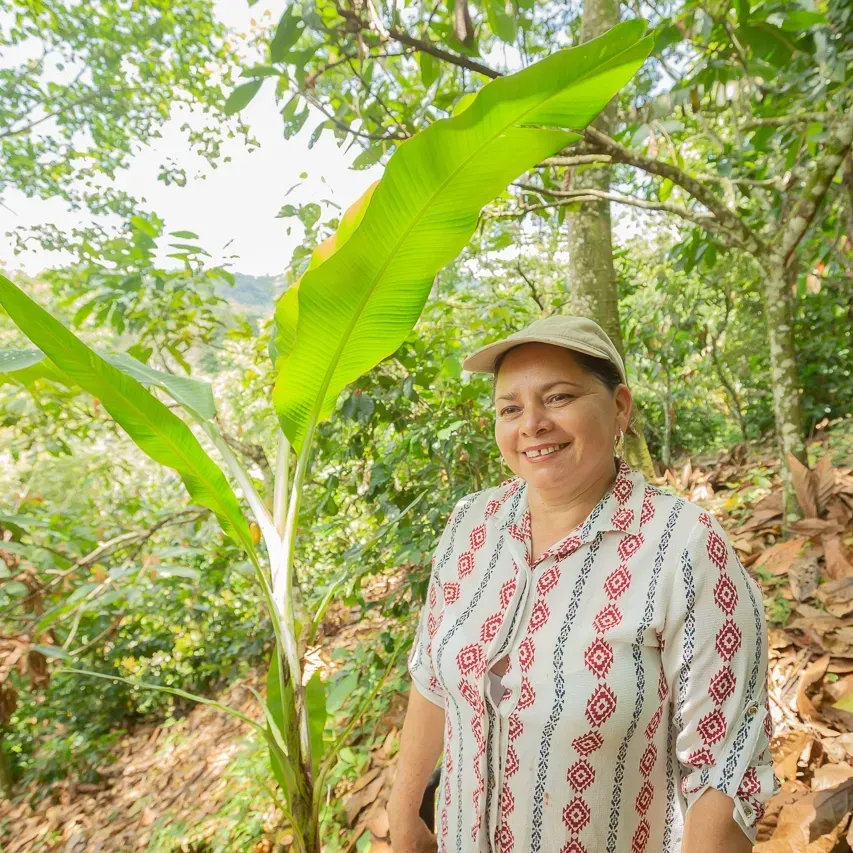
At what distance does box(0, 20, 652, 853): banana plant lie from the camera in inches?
36.2

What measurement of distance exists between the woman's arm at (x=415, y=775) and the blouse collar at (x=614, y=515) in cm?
50

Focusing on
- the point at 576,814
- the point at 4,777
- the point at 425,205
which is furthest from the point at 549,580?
the point at 4,777

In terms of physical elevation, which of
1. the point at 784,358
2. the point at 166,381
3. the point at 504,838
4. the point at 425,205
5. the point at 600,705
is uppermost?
the point at 784,358

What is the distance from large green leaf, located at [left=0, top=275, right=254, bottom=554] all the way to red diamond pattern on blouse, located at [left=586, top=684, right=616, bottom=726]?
3.05 ft

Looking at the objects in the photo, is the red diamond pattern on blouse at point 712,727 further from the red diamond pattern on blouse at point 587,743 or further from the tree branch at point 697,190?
the tree branch at point 697,190

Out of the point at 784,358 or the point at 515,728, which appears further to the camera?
the point at 784,358

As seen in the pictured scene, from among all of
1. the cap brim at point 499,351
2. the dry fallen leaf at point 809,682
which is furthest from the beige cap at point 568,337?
the dry fallen leaf at point 809,682

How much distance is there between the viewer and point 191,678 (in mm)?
4711

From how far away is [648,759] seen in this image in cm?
91

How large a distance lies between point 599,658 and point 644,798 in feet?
1.05

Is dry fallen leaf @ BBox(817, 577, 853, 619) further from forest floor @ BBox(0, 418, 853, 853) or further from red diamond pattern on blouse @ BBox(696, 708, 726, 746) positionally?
red diamond pattern on blouse @ BBox(696, 708, 726, 746)

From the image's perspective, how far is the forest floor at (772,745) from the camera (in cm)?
164

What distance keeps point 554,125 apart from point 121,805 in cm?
483

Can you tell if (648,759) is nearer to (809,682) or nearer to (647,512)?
(647,512)
